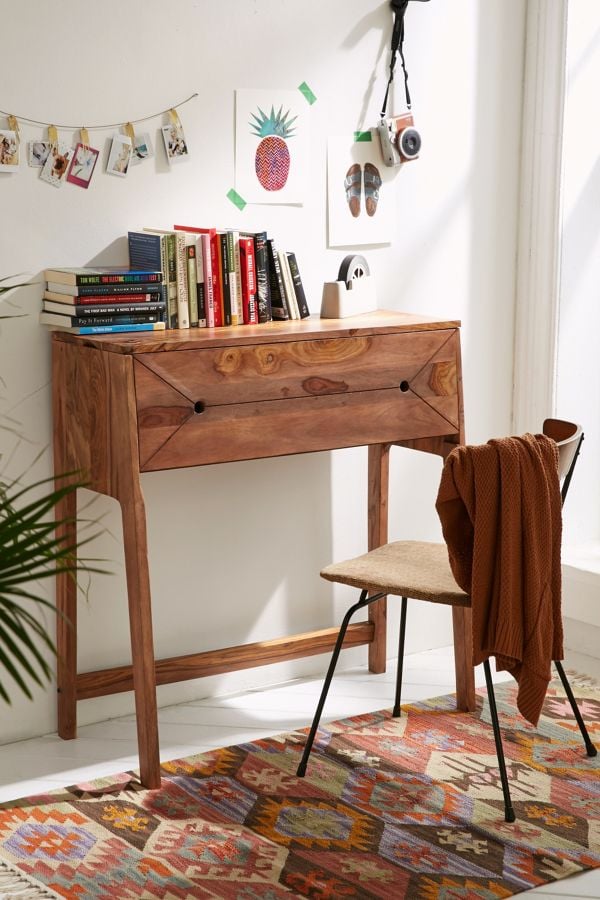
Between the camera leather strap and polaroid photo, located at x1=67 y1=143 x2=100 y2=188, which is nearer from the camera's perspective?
polaroid photo, located at x1=67 y1=143 x2=100 y2=188

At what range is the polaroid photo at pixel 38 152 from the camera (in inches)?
108

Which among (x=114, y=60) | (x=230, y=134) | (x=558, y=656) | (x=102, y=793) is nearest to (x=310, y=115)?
(x=230, y=134)

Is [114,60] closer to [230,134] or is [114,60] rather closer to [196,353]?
[230,134]

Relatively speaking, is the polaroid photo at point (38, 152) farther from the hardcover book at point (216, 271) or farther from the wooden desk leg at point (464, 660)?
the wooden desk leg at point (464, 660)

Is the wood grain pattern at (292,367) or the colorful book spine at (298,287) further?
the colorful book spine at (298,287)

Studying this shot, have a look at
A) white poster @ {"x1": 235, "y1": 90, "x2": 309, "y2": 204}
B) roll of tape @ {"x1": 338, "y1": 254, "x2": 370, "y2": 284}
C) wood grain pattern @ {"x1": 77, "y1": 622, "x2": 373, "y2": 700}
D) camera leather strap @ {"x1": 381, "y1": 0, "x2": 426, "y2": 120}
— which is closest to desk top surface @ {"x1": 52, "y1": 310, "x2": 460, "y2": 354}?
roll of tape @ {"x1": 338, "y1": 254, "x2": 370, "y2": 284}

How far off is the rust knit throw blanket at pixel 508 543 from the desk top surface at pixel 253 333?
528 mm

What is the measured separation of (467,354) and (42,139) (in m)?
1.43

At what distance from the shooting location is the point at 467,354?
3.55m

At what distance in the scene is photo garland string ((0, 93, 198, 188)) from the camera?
107 inches

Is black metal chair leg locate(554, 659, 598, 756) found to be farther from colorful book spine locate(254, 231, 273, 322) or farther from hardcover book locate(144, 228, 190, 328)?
hardcover book locate(144, 228, 190, 328)

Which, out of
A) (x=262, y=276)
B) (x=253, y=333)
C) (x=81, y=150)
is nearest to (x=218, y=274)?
(x=262, y=276)

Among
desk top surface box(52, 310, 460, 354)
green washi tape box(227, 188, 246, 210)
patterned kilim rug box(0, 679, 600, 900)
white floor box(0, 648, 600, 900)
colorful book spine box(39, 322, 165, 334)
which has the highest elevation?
green washi tape box(227, 188, 246, 210)

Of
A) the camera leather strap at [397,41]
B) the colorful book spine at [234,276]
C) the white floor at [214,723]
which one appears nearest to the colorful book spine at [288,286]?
the colorful book spine at [234,276]
